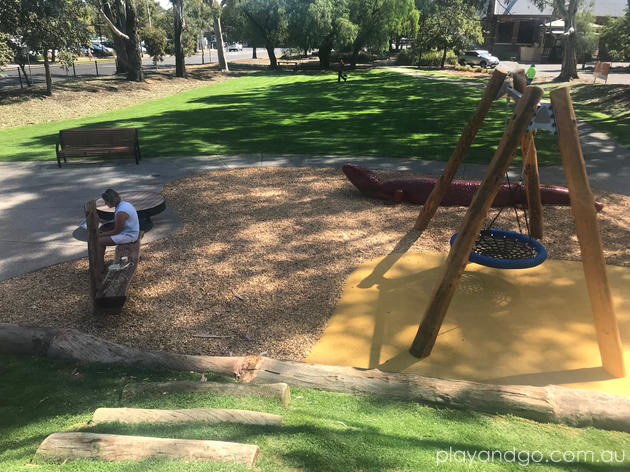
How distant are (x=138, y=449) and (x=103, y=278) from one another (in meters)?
3.92

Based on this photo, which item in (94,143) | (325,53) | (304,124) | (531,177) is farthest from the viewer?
(325,53)

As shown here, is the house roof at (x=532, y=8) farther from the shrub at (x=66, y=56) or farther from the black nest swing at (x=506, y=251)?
the black nest swing at (x=506, y=251)

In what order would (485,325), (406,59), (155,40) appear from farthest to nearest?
1. (406,59)
2. (155,40)
3. (485,325)

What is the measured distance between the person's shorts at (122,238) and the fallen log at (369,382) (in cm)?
208

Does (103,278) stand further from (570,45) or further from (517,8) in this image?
(517,8)

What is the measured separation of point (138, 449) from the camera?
2.97m

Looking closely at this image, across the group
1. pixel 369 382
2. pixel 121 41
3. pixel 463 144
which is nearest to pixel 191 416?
pixel 369 382

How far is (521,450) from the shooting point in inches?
133

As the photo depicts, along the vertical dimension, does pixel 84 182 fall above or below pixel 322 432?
above

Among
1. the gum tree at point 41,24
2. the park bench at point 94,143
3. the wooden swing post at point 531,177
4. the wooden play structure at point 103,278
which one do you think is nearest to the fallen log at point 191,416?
the wooden play structure at point 103,278

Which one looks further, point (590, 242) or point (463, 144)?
point (463, 144)

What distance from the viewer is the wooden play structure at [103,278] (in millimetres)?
5848

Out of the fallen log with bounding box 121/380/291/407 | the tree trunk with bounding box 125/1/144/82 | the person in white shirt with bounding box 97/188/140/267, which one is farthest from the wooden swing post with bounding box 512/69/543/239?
the tree trunk with bounding box 125/1/144/82

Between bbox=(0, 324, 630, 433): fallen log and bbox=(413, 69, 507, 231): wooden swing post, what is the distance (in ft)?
14.4
